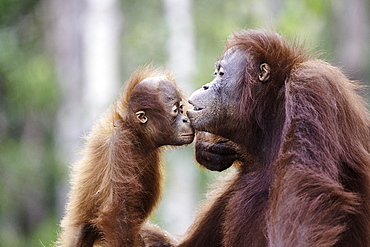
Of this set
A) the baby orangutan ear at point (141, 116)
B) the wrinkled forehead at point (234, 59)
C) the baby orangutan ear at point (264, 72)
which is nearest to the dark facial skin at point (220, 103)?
the wrinkled forehead at point (234, 59)

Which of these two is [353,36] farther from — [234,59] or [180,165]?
[234,59]

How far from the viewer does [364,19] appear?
53.4 ft

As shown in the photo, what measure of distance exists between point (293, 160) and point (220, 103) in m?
0.91

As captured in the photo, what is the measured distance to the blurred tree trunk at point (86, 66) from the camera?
13023mm

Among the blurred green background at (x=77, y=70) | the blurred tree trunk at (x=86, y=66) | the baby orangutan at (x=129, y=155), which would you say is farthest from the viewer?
the blurred green background at (x=77, y=70)

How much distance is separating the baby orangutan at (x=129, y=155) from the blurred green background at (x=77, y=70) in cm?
642

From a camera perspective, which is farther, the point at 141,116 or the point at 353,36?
the point at 353,36

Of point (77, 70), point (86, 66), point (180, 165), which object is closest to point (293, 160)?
point (180, 165)

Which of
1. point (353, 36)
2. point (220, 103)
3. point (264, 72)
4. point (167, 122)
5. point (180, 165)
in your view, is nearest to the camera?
point (264, 72)

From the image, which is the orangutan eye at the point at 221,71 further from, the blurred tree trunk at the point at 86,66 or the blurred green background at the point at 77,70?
the blurred tree trunk at the point at 86,66

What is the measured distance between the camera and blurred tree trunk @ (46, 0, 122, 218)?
1302cm

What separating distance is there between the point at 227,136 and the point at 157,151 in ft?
2.53

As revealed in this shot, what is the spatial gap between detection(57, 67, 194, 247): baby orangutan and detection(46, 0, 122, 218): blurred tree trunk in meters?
7.38

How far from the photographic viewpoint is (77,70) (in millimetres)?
14195
